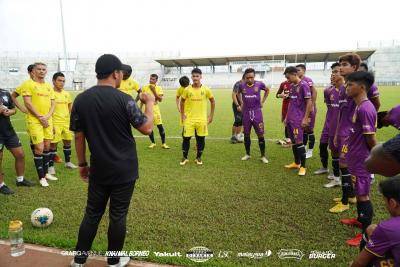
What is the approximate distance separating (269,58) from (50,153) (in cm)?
6126

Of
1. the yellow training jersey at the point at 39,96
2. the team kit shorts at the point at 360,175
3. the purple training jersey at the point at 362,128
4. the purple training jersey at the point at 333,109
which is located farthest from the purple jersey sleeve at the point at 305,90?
the yellow training jersey at the point at 39,96

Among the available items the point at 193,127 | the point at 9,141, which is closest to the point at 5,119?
the point at 9,141

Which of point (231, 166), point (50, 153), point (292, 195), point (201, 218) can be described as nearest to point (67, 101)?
point (50, 153)

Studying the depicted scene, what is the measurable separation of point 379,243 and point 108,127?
246 cm

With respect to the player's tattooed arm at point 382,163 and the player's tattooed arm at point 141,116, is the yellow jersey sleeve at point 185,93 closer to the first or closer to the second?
the player's tattooed arm at point 141,116

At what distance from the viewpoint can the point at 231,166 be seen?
24.1 ft

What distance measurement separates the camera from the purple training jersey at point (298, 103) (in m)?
→ 6.75

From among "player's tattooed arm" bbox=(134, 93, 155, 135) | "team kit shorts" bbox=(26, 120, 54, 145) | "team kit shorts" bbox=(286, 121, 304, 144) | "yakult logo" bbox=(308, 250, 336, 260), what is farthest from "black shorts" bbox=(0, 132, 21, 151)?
"team kit shorts" bbox=(286, 121, 304, 144)

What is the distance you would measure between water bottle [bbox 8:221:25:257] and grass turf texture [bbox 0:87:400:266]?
0.61 feet

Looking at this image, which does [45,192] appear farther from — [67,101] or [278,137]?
[278,137]

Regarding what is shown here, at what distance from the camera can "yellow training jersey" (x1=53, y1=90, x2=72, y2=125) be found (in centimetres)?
735

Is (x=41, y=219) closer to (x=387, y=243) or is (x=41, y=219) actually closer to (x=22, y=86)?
(x=22, y=86)

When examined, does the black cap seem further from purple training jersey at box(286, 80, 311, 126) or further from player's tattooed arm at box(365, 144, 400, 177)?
purple training jersey at box(286, 80, 311, 126)

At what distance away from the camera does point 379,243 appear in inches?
93.0
